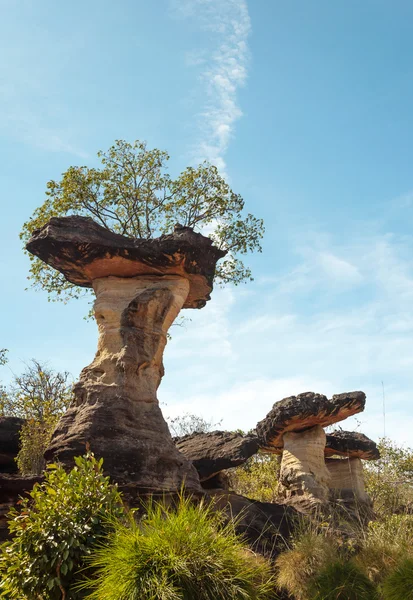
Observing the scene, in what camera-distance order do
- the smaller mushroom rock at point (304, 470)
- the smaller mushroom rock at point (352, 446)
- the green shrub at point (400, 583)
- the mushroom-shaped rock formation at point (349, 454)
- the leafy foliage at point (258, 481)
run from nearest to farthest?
1. the green shrub at point (400, 583)
2. the smaller mushroom rock at point (304, 470)
3. the leafy foliage at point (258, 481)
4. the mushroom-shaped rock formation at point (349, 454)
5. the smaller mushroom rock at point (352, 446)

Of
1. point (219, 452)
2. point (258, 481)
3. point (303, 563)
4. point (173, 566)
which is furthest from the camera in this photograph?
point (258, 481)

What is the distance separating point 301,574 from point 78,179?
13410 millimetres

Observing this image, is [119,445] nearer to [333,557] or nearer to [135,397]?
[135,397]

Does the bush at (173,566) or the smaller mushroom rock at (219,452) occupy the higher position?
the smaller mushroom rock at (219,452)

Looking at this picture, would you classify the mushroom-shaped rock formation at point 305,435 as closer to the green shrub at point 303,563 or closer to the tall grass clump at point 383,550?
the tall grass clump at point 383,550

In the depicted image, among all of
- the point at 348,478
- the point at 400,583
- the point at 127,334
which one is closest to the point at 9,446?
the point at 127,334

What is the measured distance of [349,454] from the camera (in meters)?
18.5

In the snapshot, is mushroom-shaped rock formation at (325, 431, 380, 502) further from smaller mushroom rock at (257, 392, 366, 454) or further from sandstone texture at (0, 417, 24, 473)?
sandstone texture at (0, 417, 24, 473)

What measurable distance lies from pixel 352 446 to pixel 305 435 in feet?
10.4

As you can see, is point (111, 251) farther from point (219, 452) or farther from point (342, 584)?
point (342, 584)

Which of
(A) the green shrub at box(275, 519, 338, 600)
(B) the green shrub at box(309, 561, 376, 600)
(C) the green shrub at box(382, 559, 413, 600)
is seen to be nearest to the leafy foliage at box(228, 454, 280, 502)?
(A) the green shrub at box(275, 519, 338, 600)

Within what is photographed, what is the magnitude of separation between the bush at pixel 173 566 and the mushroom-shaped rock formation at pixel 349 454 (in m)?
13.4

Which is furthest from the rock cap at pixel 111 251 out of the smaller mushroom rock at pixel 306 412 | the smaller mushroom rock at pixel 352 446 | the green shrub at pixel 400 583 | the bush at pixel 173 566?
the smaller mushroom rock at pixel 352 446

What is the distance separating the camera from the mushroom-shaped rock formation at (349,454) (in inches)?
712
